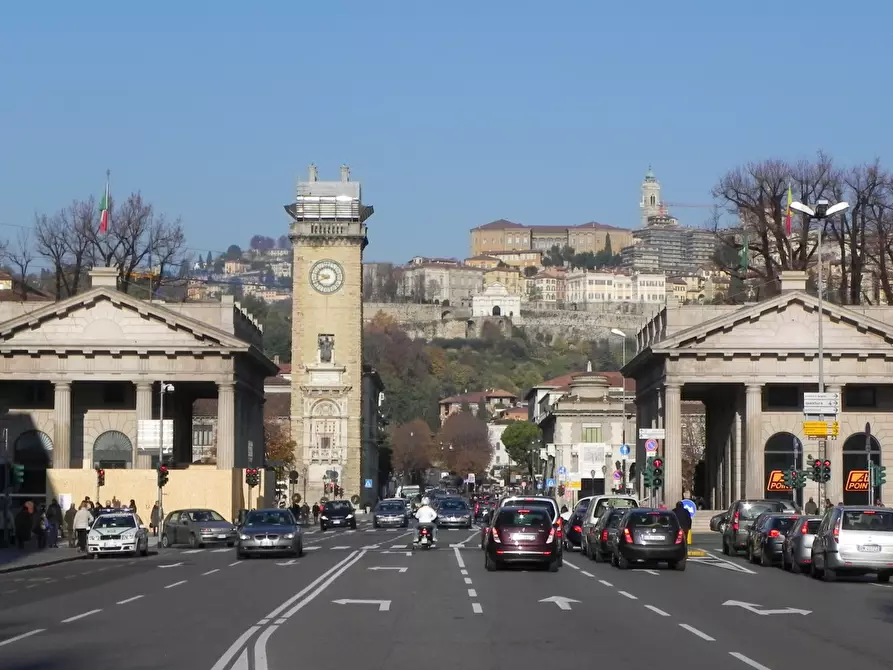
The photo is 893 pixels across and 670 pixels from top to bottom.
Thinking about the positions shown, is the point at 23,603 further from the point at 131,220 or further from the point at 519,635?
the point at 131,220

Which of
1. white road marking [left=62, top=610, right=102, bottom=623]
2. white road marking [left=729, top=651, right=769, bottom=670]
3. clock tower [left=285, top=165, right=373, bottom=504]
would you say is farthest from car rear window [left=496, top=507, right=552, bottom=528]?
clock tower [left=285, top=165, right=373, bottom=504]

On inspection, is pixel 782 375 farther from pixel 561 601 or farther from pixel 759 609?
pixel 759 609

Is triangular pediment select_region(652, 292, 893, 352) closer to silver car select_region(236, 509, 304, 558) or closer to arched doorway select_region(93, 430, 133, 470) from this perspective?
arched doorway select_region(93, 430, 133, 470)

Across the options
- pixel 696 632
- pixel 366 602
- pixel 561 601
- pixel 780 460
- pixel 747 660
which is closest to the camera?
pixel 747 660

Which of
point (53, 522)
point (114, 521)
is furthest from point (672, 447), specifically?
point (114, 521)

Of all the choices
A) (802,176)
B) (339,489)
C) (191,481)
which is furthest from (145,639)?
(339,489)

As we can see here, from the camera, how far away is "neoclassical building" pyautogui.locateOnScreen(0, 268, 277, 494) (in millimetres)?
79062

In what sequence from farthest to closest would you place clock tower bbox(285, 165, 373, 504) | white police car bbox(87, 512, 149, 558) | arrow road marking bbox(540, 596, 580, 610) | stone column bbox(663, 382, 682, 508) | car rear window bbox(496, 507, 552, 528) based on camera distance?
clock tower bbox(285, 165, 373, 504) → stone column bbox(663, 382, 682, 508) → white police car bbox(87, 512, 149, 558) → car rear window bbox(496, 507, 552, 528) → arrow road marking bbox(540, 596, 580, 610)

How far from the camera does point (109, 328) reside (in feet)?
261

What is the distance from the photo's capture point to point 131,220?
98.9 m

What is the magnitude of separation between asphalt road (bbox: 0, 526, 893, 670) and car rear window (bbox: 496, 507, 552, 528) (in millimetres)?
1224

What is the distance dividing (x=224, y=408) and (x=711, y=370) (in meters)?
24.1

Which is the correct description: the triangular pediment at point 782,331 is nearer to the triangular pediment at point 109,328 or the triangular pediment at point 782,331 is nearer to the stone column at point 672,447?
the stone column at point 672,447

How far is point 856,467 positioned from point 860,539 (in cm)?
4440
